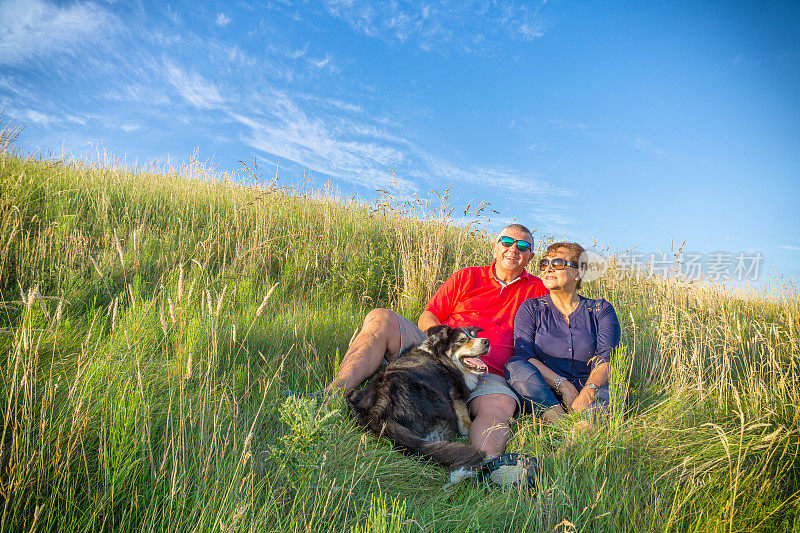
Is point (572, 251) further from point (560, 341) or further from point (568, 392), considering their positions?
point (568, 392)

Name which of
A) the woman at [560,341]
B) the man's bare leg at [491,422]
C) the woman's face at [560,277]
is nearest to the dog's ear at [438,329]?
the man's bare leg at [491,422]

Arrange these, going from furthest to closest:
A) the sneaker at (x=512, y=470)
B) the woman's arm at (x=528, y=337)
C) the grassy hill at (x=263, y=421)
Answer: the woman's arm at (x=528, y=337), the sneaker at (x=512, y=470), the grassy hill at (x=263, y=421)

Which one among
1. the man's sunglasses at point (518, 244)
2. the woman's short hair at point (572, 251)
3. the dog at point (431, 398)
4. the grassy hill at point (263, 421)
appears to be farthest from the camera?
the man's sunglasses at point (518, 244)

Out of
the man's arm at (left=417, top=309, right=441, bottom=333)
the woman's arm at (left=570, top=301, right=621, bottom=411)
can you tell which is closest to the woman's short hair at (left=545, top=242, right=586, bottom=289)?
the woman's arm at (left=570, top=301, right=621, bottom=411)

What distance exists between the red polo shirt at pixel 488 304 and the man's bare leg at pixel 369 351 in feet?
2.44

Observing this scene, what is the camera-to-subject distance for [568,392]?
355cm

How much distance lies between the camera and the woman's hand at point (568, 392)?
11.5 ft

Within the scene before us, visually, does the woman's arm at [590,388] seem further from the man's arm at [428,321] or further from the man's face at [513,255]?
the man's arm at [428,321]

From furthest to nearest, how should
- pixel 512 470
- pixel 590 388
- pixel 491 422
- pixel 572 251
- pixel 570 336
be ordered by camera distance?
pixel 572 251, pixel 570 336, pixel 590 388, pixel 491 422, pixel 512 470

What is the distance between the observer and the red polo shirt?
4125 mm

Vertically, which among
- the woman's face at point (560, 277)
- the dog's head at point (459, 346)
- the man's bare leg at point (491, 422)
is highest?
the woman's face at point (560, 277)

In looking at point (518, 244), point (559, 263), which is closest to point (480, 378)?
point (559, 263)

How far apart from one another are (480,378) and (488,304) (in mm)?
888

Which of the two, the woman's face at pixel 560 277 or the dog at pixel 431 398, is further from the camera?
the woman's face at pixel 560 277
